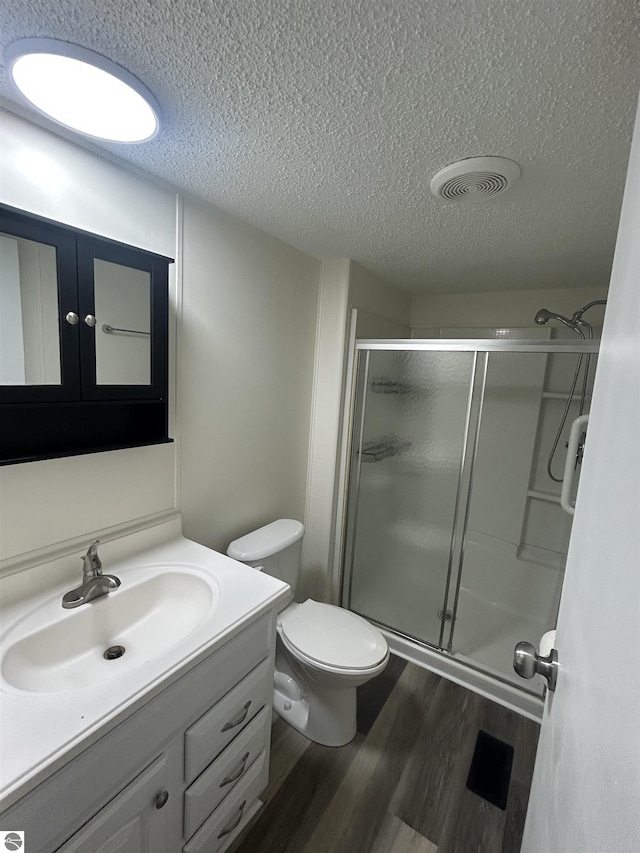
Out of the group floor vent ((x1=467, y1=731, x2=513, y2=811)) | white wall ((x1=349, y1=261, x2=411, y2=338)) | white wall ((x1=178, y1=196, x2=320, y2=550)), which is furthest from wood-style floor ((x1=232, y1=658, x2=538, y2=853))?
white wall ((x1=349, y1=261, x2=411, y2=338))

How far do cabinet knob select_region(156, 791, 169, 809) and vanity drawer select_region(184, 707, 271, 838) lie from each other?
0.08m

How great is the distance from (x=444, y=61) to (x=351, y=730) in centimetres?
222

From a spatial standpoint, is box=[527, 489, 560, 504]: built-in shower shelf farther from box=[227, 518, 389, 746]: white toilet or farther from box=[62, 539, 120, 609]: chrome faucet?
box=[62, 539, 120, 609]: chrome faucet

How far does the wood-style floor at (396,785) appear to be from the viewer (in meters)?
1.26

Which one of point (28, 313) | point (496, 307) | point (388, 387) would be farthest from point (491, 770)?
point (496, 307)

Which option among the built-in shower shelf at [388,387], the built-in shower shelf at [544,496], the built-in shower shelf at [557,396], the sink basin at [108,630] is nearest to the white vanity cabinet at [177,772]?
the sink basin at [108,630]

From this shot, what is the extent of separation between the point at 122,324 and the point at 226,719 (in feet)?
3.97

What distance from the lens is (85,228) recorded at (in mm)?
1130

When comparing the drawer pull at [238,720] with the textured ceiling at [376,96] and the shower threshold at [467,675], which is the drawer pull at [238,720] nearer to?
the shower threshold at [467,675]

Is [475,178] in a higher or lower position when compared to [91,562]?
higher

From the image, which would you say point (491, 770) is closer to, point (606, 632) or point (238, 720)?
point (238, 720)

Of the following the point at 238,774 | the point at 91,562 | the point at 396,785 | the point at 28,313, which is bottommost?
the point at 396,785

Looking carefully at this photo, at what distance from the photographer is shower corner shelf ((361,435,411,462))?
233 cm

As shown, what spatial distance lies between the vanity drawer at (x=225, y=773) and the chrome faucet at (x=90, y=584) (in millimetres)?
572
